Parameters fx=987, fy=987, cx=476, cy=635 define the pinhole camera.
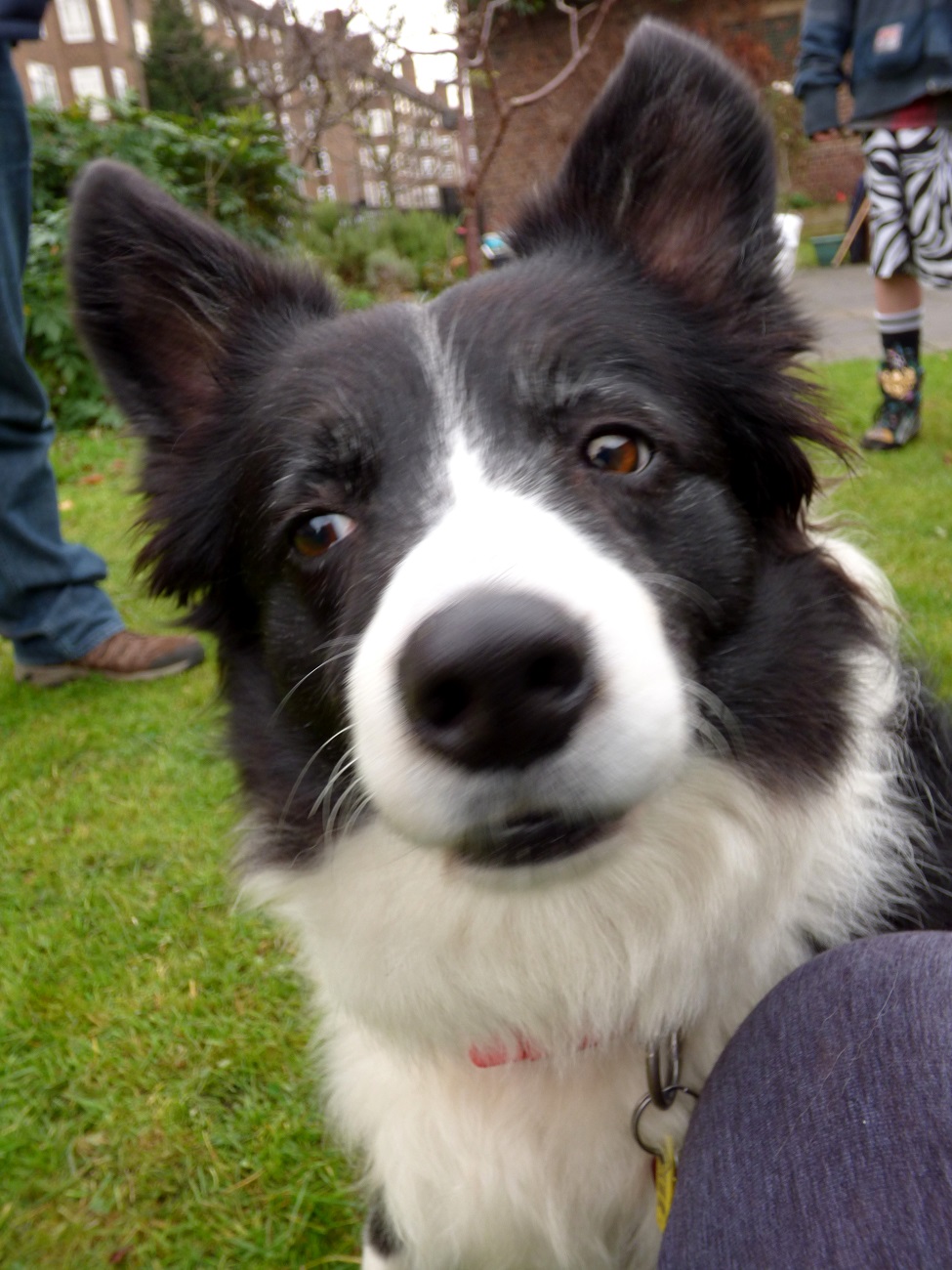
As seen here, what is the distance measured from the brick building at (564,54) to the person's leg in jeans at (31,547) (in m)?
14.7

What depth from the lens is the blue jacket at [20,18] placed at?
3.35 meters

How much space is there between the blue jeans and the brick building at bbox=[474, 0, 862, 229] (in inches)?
578

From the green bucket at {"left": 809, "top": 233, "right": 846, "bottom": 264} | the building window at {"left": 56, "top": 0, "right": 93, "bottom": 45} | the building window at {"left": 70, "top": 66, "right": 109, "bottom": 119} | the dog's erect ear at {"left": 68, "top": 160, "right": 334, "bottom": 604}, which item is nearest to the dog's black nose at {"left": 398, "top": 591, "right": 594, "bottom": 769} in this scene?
the dog's erect ear at {"left": 68, "top": 160, "right": 334, "bottom": 604}

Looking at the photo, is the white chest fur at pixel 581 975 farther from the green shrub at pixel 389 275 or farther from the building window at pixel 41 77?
the building window at pixel 41 77

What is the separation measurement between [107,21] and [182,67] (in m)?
26.7

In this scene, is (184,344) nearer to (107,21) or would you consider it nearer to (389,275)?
(389,275)

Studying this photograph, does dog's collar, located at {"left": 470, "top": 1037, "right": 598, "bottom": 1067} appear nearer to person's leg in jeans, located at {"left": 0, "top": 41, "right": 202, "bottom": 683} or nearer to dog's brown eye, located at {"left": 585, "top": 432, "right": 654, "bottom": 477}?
dog's brown eye, located at {"left": 585, "top": 432, "right": 654, "bottom": 477}

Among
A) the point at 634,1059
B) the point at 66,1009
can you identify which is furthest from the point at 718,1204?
the point at 66,1009

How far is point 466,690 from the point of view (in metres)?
1.26

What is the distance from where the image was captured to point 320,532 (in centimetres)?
190

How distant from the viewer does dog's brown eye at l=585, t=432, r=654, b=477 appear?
5.85 ft

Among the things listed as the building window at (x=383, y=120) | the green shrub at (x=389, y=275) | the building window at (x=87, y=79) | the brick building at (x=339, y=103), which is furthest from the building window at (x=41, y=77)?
the green shrub at (x=389, y=275)

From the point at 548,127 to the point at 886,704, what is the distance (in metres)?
18.6

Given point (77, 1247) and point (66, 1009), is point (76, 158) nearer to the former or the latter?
point (66, 1009)
